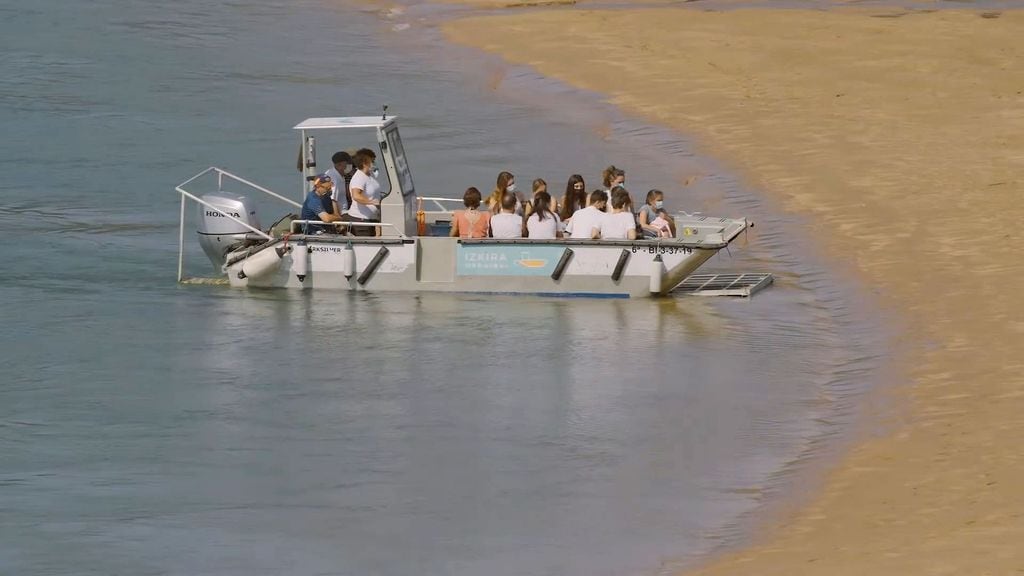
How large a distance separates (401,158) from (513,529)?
706 centimetres

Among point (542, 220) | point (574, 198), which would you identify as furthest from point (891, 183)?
point (542, 220)

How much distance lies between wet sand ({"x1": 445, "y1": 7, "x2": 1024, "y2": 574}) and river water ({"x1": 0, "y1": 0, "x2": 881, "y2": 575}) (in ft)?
1.95

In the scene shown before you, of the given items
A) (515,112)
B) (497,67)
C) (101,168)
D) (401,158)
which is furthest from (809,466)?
(497,67)

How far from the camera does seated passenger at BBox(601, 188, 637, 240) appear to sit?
662 inches

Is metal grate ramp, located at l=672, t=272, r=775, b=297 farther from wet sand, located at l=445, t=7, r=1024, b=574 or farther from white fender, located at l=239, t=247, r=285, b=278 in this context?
white fender, located at l=239, t=247, r=285, b=278

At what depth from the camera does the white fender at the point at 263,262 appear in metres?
17.5

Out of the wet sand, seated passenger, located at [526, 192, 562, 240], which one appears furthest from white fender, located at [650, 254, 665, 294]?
the wet sand

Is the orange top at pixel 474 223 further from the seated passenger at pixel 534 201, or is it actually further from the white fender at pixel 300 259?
the white fender at pixel 300 259

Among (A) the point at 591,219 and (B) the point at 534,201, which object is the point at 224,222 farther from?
(A) the point at 591,219

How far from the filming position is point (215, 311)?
17328mm

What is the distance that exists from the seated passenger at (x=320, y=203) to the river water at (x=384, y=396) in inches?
33.4

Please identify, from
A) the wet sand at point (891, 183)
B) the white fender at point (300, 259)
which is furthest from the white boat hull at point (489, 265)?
the wet sand at point (891, 183)

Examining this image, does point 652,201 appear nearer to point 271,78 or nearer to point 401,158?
point 401,158

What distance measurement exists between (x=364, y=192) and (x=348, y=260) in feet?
2.40
